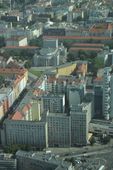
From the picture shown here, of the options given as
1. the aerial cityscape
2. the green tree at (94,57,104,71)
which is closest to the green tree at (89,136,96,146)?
the aerial cityscape

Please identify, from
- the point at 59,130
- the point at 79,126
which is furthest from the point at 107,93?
the point at 59,130

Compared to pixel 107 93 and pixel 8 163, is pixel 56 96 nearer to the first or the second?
pixel 107 93

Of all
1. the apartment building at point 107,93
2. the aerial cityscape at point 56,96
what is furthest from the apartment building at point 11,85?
the apartment building at point 107,93

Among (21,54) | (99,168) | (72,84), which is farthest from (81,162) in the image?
(21,54)

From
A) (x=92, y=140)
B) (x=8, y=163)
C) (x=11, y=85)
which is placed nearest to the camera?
(x=8, y=163)

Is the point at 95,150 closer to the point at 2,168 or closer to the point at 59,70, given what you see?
the point at 2,168

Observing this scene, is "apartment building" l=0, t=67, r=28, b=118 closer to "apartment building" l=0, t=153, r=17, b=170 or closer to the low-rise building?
"apartment building" l=0, t=153, r=17, b=170

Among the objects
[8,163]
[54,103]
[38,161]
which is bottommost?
[8,163]

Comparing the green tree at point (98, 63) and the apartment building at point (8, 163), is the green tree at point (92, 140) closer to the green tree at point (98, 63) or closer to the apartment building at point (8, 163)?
the apartment building at point (8, 163)

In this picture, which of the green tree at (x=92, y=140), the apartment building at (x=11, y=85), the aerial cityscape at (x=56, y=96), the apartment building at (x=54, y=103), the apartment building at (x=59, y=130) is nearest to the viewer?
the aerial cityscape at (x=56, y=96)

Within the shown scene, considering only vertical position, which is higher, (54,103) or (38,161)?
(54,103)
